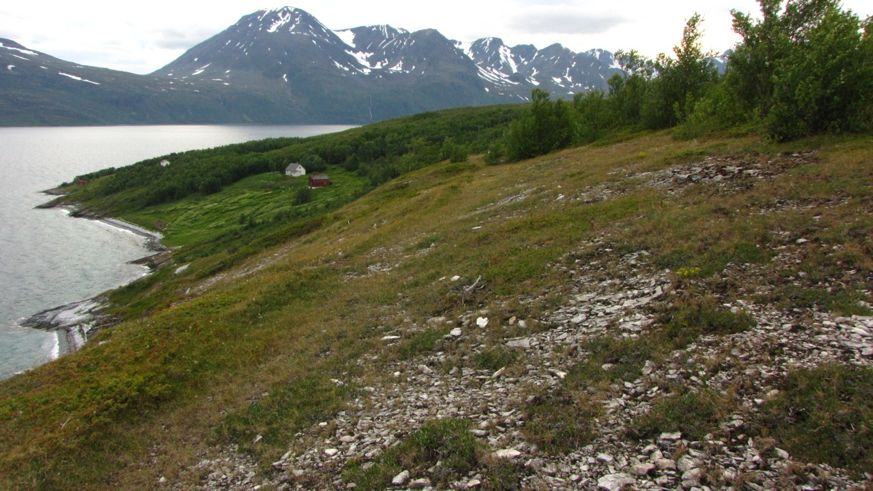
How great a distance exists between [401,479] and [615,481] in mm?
4278

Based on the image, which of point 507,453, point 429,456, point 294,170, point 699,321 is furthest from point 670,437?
point 294,170

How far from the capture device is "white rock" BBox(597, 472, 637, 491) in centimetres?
840

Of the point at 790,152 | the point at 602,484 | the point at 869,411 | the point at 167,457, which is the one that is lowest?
the point at 167,457

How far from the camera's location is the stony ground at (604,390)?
853cm

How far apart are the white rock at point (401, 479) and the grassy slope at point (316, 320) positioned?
13.9 ft

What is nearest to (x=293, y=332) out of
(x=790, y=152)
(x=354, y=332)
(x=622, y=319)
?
(x=354, y=332)

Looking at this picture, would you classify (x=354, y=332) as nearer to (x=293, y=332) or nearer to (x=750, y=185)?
(x=293, y=332)

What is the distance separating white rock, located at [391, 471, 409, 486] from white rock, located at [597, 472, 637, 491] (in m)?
3.91

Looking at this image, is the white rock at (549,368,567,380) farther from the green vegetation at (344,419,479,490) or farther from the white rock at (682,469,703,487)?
the white rock at (682,469,703,487)

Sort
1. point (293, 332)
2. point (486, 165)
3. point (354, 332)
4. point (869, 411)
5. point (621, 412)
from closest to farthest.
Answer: point (869, 411) → point (621, 412) → point (354, 332) → point (293, 332) → point (486, 165)

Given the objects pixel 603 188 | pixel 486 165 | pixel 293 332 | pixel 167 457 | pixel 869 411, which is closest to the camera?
pixel 869 411

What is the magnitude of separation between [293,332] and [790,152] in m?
27.0

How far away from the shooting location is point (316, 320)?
22469 millimetres

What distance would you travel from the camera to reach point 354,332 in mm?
19641
